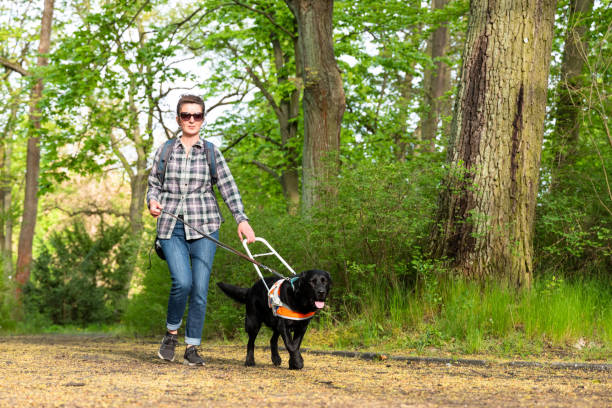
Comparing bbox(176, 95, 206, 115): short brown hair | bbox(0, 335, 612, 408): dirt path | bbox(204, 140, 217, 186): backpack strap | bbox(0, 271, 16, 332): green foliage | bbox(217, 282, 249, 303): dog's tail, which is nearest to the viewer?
bbox(0, 335, 612, 408): dirt path

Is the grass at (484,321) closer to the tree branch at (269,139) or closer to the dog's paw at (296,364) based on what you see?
the dog's paw at (296,364)

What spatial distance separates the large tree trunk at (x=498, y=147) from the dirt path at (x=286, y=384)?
2078 mm

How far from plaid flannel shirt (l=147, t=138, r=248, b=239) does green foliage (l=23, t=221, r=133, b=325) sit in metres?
13.0

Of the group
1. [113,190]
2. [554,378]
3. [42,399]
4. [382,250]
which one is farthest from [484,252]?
[113,190]

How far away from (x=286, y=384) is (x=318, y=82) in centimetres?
Answer: 804

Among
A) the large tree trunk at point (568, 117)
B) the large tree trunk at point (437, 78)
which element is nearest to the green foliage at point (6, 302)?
the large tree trunk at point (568, 117)

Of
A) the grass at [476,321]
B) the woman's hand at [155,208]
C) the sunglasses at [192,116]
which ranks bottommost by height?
the grass at [476,321]

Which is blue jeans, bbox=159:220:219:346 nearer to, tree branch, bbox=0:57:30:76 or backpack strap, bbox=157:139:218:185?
backpack strap, bbox=157:139:218:185

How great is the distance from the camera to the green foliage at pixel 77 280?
18.8 m

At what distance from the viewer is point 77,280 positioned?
62.2 feet

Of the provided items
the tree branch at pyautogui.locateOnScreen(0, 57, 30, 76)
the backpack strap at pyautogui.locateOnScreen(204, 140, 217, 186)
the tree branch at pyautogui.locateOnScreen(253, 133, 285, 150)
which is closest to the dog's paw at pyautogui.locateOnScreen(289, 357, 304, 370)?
the backpack strap at pyautogui.locateOnScreen(204, 140, 217, 186)

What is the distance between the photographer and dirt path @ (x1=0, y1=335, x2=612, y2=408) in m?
4.09

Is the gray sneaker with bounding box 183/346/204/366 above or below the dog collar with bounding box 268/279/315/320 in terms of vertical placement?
below

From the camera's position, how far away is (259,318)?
235 inches
